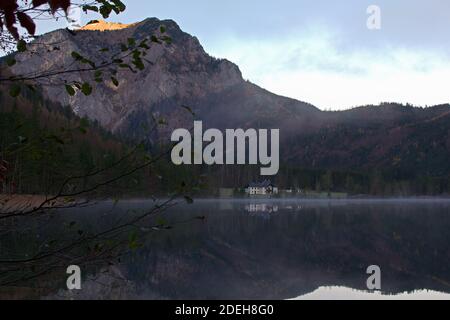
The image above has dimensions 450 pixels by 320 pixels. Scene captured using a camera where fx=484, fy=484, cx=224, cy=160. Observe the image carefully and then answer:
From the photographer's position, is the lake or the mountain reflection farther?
the mountain reflection

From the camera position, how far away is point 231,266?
28.4 meters

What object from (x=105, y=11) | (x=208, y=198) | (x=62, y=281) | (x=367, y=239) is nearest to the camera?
(x=105, y=11)

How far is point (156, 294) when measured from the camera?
70.0 feet

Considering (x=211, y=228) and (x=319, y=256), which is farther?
(x=211, y=228)

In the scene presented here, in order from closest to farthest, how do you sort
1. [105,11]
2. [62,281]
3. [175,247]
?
[105,11] < [62,281] < [175,247]

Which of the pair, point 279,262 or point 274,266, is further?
point 279,262

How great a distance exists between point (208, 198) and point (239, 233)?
13372 centimetres

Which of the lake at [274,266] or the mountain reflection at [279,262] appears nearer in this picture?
the lake at [274,266]

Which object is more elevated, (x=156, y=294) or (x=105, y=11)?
(x=105, y=11)

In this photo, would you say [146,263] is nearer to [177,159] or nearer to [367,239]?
[367,239]
